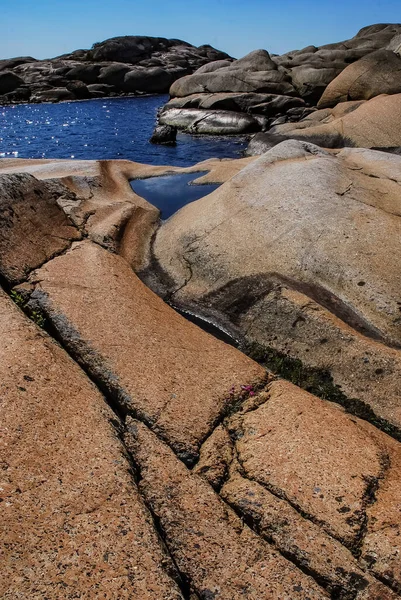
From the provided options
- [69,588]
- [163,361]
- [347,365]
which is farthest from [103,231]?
[69,588]

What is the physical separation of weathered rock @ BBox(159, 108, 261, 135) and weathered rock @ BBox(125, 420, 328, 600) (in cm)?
3133

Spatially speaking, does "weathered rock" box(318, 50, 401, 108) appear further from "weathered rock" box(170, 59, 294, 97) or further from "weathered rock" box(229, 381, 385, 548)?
"weathered rock" box(229, 381, 385, 548)

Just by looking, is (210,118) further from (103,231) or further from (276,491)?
(276,491)

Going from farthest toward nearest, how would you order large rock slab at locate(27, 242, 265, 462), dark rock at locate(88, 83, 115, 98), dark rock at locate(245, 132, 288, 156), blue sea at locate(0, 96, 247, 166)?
dark rock at locate(88, 83, 115, 98) → blue sea at locate(0, 96, 247, 166) → dark rock at locate(245, 132, 288, 156) → large rock slab at locate(27, 242, 265, 462)

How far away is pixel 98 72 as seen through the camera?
71.7 m

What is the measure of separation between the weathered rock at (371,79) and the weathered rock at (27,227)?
900 inches

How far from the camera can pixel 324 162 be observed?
467 inches

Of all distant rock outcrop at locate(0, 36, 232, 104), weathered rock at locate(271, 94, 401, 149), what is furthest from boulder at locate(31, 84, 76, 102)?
weathered rock at locate(271, 94, 401, 149)

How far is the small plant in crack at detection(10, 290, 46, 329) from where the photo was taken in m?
7.46

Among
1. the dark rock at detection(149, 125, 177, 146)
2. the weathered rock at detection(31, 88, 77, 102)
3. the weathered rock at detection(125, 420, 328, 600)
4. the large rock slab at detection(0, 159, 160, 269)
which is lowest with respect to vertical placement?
the weathered rock at detection(125, 420, 328, 600)

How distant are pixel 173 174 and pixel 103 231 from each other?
700 cm

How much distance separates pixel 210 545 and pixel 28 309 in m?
4.83

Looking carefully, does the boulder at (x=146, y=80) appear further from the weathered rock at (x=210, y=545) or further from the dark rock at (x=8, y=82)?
the weathered rock at (x=210, y=545)

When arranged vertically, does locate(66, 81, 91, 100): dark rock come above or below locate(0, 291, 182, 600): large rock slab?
above
